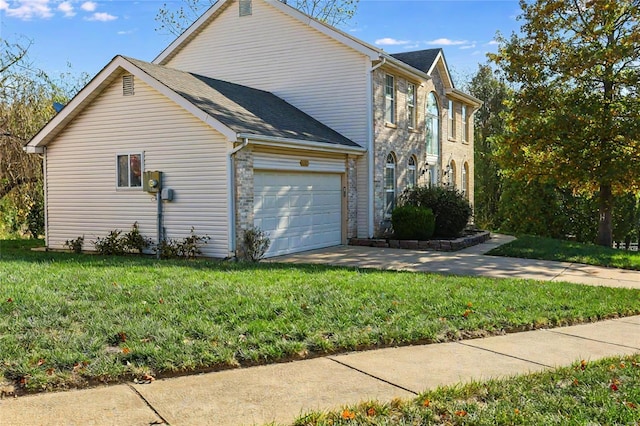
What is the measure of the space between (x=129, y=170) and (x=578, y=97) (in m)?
13.1

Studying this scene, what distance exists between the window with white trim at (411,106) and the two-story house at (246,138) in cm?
4

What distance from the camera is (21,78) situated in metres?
20.1

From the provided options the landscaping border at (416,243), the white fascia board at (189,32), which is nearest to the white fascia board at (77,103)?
the white fascia board at (189,32)

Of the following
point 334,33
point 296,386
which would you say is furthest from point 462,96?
point 296,386

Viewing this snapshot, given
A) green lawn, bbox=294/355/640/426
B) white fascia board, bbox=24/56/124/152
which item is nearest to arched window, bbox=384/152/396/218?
white fascia board, bbox=24/56/124/152

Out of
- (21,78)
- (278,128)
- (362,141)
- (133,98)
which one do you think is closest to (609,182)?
(362,141)

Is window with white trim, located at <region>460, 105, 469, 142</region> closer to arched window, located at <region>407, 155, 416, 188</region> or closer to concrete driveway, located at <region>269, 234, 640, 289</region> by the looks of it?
arched window, located at <region>407, 155, 416, 188</region>

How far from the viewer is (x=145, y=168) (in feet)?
46.2

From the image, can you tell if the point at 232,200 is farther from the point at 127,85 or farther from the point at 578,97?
the point at 578,97

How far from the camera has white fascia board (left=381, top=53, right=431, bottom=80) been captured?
56.2 ft

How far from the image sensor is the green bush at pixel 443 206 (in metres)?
18.2

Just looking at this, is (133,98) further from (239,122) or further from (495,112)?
(495,112)

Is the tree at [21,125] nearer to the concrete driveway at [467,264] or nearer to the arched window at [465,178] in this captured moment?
the concrete driveway at [467,264]

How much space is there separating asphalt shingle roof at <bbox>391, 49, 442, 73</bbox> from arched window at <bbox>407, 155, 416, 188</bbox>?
10.2 feet
